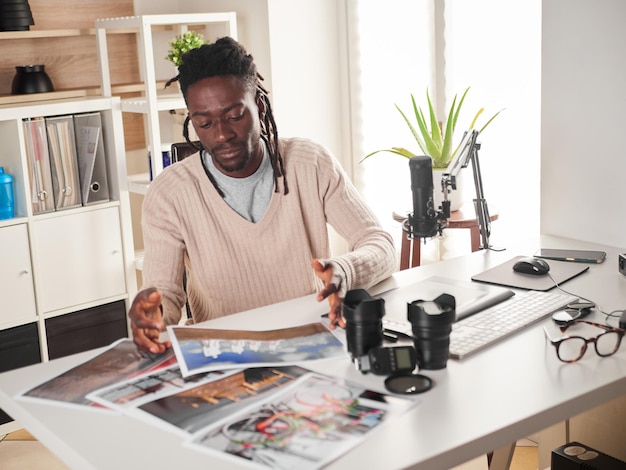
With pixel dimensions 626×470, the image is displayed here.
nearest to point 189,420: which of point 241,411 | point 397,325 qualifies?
point 241,411

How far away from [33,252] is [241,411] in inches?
75.8

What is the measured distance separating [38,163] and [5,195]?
6.2 inches

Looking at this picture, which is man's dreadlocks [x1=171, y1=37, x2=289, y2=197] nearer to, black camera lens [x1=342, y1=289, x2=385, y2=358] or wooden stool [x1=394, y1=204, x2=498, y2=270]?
black camera lens [x1=342, y1=289, x2=385, y2=358]

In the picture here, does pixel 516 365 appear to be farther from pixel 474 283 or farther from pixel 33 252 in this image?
pixel 33 252

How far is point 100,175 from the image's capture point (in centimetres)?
319

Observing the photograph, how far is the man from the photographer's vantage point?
6.54 feet

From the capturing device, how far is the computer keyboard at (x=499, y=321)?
156cm

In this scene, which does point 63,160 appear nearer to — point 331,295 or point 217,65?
point 217,65

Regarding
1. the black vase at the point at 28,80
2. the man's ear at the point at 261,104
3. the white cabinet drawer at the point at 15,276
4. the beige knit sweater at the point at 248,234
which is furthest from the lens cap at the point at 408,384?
the black vase at the point at 28,80

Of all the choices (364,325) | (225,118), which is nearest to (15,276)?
(225,118)

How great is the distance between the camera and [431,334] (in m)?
1.42

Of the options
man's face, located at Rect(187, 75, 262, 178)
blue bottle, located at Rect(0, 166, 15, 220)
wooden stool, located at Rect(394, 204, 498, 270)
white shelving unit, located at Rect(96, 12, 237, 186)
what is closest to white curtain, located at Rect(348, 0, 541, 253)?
wooden stool, located at Rect(394, 204, 498, 270)

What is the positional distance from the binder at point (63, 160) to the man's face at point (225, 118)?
3.91 ft

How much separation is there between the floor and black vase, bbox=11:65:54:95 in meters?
1.26
